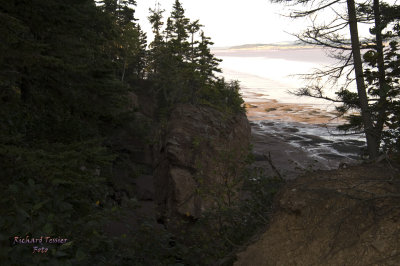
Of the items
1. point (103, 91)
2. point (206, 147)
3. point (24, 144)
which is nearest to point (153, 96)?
point (206, 147)

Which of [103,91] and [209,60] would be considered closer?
[103,91]

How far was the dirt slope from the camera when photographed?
383cm

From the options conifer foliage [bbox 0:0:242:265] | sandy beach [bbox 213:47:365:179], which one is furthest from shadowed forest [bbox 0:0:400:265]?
sandy beach [bbox 213:47:365:179]

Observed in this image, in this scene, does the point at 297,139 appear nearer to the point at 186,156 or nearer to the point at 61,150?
the point at 186,156

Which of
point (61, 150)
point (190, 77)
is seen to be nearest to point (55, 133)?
point (61, 150)

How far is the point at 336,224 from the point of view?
427cm

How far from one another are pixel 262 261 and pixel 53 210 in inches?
110

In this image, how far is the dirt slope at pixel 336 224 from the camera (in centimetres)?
383

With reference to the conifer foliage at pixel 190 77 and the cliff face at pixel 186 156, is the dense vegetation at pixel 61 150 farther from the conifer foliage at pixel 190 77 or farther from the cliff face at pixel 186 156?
the conifer foliage at pixel 190 77

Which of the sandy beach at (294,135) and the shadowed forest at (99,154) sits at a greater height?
the shadowed forest at (99,154)

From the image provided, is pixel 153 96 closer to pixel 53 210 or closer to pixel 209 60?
pixel 209 60

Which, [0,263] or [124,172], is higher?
[0,263]

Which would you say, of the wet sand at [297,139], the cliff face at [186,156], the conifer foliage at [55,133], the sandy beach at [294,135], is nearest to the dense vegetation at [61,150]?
the conifer foliage at [55,133]

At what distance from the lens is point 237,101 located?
118 feet
